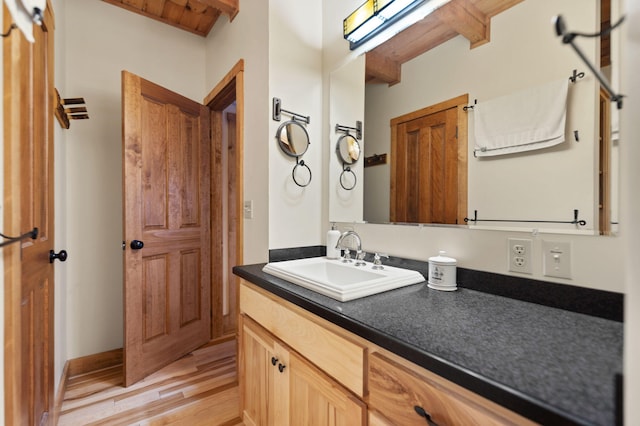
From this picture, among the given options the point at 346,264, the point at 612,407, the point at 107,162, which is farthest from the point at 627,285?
the point at 107,162

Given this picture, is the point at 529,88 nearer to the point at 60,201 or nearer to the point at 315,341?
the point at 315,341

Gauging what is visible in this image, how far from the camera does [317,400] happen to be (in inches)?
37.4

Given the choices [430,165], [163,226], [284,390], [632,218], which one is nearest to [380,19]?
[430,165]

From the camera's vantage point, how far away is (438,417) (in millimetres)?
604

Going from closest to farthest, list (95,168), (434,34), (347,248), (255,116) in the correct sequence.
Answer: (434,34)
(347,248)
(255,116)
(95,168)

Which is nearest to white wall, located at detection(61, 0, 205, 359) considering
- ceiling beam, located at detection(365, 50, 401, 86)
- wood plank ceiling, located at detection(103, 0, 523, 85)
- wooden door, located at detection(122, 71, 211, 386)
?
wood plank ceiling, located at detection(103, 0, 523, 85)

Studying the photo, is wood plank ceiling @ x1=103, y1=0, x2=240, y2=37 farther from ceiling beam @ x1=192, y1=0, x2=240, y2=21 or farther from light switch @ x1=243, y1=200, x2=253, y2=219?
light switch @ x1=243, y1=200, x2=253, y2=219

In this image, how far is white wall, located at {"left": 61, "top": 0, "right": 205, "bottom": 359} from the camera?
6.67 ft

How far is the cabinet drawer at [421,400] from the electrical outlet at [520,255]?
0.58 meters

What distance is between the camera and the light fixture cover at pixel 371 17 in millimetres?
1402

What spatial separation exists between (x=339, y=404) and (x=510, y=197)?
887 millimetres

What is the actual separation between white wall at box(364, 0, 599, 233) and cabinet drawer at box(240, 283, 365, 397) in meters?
0.72

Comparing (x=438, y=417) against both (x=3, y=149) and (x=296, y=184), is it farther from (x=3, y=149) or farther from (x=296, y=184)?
(x=296, y=184)

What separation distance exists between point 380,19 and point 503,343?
4.91 ft
